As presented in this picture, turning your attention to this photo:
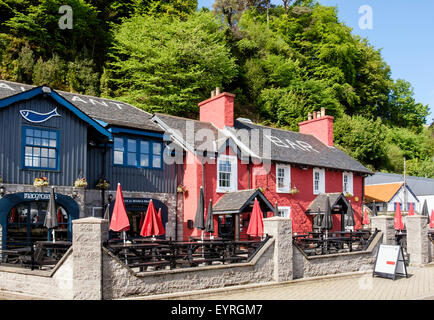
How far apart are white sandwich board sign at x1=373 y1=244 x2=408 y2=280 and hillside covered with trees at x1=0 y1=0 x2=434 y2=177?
65.5 ft

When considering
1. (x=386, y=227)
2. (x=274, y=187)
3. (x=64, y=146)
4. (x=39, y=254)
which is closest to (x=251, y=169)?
(x=274, y=187)

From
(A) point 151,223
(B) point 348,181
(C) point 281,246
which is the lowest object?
(C) point 281,246

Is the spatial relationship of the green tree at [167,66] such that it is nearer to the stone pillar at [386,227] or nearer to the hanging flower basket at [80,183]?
the hanging flower basket at [80,183]

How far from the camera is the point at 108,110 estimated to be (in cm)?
2042

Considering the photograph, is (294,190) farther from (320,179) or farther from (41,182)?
(41,182)

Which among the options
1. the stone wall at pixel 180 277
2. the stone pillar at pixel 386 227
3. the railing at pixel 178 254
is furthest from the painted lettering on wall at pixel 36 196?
the stone pillar at pixel 386 227

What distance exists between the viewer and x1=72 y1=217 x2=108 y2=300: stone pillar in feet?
32.6

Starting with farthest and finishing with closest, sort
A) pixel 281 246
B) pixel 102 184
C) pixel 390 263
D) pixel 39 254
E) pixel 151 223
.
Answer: pixel 102 184, pixel 390 263, pixel 151 223, pixel 281 246, pixel 39 254

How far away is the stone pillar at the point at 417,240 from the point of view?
59.6ft

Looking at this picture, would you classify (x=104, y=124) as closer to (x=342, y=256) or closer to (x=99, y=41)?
(x=342, y=256)

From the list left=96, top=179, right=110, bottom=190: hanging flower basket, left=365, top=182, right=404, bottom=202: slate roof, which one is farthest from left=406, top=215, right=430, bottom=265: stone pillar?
left=365, top=182, right=404, bottom=202: slate roof

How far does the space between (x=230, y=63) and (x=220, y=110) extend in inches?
564

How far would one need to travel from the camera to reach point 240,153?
2192 cm
